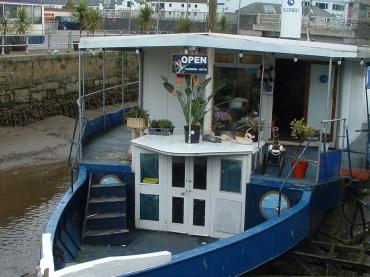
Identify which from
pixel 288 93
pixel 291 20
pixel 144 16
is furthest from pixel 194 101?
pixel 144 16

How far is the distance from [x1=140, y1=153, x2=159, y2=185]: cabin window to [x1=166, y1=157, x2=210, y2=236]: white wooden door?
30 cm

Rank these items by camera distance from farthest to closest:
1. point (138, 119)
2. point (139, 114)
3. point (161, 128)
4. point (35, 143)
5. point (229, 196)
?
point (35, 143) < point (139, 114) < point (138, 119) < point (161, 128) < point (229, 196)

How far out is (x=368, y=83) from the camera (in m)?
13.3

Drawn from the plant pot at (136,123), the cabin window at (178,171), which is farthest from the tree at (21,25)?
the cabin window at (178,171)

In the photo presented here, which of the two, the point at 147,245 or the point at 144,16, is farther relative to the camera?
the point at 144,16

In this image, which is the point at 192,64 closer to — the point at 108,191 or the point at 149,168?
the point at 149,168

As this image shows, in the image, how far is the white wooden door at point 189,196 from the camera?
981 cm

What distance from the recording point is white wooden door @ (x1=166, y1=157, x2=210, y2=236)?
32.2 ft

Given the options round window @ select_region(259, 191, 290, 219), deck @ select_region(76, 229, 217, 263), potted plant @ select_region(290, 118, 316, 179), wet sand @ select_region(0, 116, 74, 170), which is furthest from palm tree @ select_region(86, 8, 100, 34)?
round window @ select_region(259, 191, 290, 219)

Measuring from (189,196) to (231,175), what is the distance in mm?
802

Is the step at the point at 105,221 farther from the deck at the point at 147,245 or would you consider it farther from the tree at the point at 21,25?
the tree at the point at 21,25

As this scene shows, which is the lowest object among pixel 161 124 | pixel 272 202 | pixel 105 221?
pixel 105 221

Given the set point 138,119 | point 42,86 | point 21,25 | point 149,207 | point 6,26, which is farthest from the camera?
point 21,25

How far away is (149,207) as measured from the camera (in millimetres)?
10172
